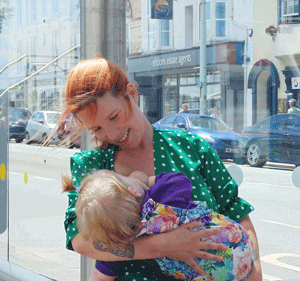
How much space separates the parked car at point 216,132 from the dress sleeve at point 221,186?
1.03m

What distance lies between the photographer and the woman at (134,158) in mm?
1275

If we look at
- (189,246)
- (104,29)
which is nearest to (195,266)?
(189,246)

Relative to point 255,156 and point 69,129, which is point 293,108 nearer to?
point 255,156

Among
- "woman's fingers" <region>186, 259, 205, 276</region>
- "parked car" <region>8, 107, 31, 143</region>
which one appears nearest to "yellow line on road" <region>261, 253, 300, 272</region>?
"woman's fingers" <region>186, 259, 205, 276</region>

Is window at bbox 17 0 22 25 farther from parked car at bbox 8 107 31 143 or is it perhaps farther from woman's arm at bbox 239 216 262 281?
woman's arm at bbox 239 216 262 281

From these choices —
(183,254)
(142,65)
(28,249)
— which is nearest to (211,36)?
(142,65)

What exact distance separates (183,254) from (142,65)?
58.5 inches

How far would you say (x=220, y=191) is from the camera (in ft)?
4.73

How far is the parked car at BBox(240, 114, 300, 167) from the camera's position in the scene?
2365 mm

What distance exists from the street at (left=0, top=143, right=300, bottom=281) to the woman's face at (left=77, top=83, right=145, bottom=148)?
43.8 inches

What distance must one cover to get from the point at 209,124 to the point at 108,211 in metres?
1.34

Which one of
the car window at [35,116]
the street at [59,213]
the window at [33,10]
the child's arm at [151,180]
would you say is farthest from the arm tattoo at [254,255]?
the window at [33,10]

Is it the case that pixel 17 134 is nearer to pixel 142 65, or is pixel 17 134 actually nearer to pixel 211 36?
pixel 142 65

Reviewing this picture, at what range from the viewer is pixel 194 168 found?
1422 millimetres
